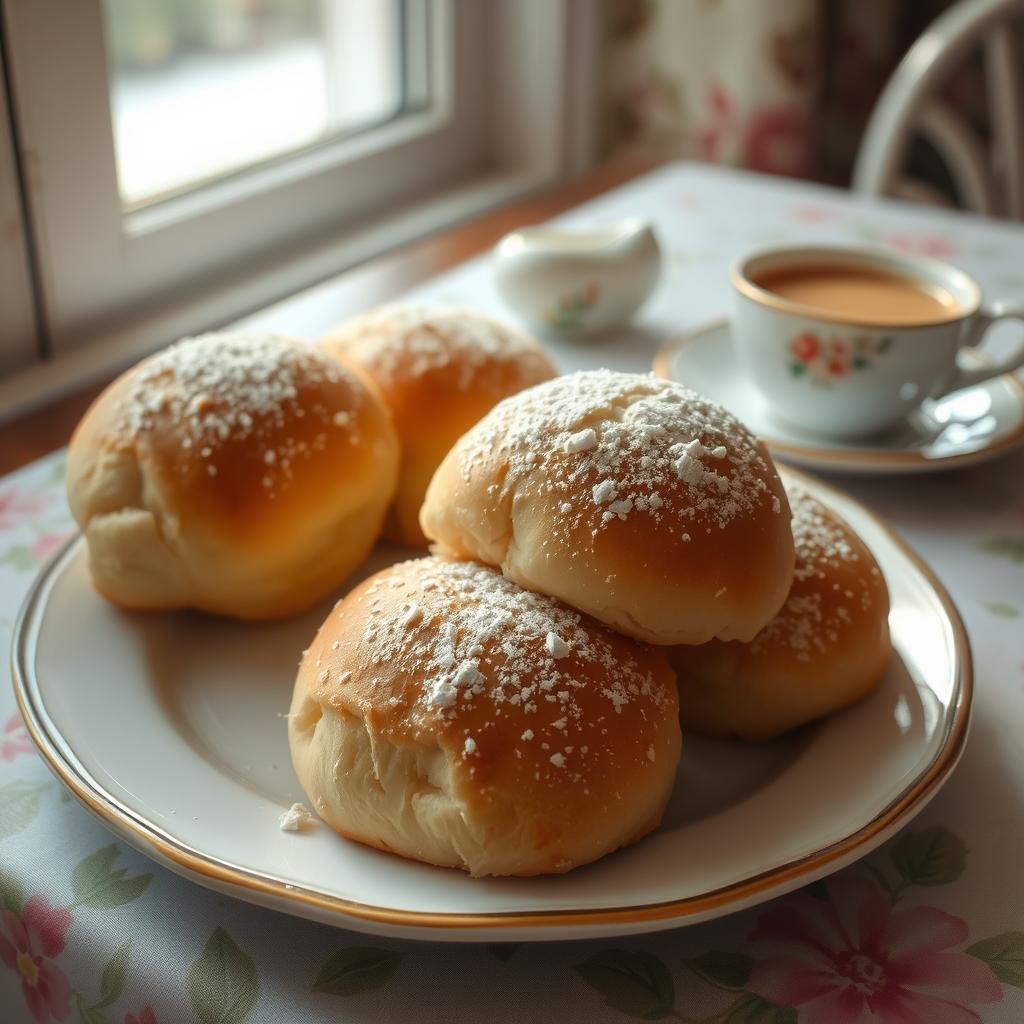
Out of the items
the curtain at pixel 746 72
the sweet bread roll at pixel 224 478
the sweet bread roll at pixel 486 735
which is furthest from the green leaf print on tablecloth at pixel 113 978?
the curtain at pixel 746 72

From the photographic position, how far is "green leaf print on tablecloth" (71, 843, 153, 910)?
0.54 meters

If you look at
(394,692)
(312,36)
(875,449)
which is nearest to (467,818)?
(394,692)

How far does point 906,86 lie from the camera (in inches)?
66.6

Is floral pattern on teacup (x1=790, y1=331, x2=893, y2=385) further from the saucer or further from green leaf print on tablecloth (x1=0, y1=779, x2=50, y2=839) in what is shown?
green leaf print on tablecloth (x1=0, y1=779, x2=50, y2=839)

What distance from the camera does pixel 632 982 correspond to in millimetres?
506

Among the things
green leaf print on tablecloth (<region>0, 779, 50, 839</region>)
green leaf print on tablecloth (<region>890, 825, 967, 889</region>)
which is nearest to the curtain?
green leaf print on tablecloth (<region>890, 825, 967, 889</region>)

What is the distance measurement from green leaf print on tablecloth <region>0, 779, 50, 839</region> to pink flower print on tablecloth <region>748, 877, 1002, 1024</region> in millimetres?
367

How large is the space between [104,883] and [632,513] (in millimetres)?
310

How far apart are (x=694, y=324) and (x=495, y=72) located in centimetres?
94

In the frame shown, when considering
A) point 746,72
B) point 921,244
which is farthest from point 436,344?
point 746,72

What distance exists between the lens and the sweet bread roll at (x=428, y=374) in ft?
2.53

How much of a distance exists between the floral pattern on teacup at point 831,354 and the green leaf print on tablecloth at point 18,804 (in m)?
0.63

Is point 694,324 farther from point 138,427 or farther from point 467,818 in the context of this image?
point 467,818

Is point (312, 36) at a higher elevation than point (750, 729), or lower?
higher
